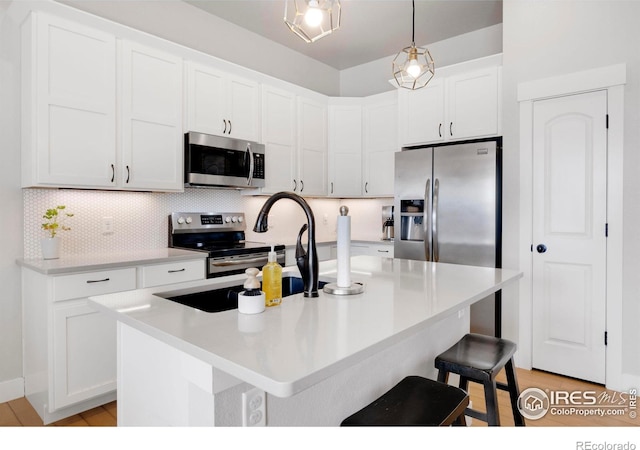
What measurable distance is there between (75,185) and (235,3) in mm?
2100

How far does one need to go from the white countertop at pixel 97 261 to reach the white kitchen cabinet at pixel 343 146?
1982 millimetres

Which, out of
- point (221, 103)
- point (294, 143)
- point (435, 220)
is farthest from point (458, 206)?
point (221, 103)

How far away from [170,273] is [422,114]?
260 centimetres

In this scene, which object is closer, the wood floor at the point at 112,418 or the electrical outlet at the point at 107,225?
the wood floor at the point at 112,418

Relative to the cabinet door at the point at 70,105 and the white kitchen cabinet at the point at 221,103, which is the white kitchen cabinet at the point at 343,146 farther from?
the cabinet door at the point at 70,105

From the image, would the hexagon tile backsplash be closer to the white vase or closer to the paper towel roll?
the white vase

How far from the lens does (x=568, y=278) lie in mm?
2881

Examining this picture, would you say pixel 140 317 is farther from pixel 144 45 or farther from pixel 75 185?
pixel 144 45

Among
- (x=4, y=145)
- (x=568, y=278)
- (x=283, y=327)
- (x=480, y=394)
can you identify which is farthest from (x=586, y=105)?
(x=4, y=145)

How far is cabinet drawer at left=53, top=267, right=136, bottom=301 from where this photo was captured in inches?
88.2

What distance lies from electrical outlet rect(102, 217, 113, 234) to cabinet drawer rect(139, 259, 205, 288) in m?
0.61

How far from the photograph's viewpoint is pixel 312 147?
4203 millimetres

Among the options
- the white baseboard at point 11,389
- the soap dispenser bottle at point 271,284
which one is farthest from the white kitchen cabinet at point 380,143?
the white baseboard at point 11,389

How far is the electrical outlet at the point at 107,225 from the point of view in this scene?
2934 mm
